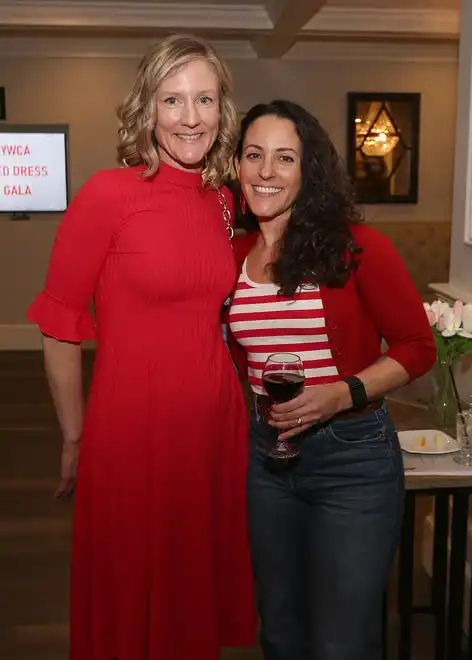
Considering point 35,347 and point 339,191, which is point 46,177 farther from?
point 339,191

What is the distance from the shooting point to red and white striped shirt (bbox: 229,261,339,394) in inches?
63.8

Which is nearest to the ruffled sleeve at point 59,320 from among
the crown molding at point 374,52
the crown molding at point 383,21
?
the crown molding at point 383,21

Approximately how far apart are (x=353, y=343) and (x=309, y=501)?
342 mm

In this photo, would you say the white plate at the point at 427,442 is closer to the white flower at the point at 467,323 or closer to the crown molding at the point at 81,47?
the white flower at the point at 467,323

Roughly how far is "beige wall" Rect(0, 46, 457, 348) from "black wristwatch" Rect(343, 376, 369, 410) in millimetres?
6196

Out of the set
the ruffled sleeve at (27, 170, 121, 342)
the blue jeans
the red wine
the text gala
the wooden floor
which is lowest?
the wooden floor

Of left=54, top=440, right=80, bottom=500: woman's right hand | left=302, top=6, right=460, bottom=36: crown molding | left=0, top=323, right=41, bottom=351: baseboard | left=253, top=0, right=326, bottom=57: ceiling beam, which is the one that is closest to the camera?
left=54, top=440, right=80, bottom=500: woman's right hand

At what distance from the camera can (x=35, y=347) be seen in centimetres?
762

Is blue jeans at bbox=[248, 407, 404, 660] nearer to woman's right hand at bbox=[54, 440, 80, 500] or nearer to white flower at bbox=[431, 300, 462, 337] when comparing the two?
woman's right hand at bbox=[54, 440, 80, 500]

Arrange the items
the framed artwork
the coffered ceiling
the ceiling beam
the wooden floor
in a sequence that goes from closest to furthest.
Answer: the wooden floor → the ceiling beam → the coffered ceiling → the framed artwork

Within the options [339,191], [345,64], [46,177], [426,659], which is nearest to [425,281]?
[345,64]

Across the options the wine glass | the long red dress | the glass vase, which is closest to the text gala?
the glass vase

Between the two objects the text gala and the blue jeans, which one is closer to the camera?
the blue jeans

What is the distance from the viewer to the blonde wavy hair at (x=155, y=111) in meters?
1.62
